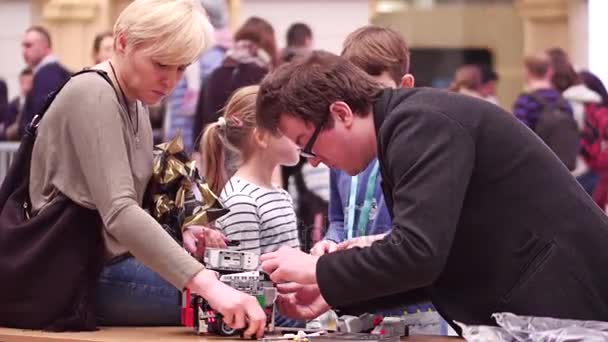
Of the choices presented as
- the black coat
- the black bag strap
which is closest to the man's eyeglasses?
the black coat

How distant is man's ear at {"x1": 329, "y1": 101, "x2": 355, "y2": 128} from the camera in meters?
3.22

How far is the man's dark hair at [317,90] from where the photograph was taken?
10.6 ft

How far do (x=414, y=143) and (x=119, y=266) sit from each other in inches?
41.6

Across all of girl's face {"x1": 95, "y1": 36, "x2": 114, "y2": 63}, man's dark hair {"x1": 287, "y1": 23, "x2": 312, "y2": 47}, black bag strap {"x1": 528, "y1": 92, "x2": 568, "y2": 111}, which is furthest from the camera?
man's dark hair {"x1": 287, "y1": 23, "x2": 312, "y2": 47}

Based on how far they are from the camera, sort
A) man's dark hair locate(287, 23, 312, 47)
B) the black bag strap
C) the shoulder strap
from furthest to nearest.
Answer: man's dark hair locate(287, 23, 312, 47) < the black bag strap < the shoulder strap

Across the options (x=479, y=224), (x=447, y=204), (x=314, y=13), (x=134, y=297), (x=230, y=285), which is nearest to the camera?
(x=447, y=204)

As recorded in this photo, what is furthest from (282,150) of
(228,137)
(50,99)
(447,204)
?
(447,204)

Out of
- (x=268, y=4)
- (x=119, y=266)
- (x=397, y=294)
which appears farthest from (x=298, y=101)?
(x=268, y=4)

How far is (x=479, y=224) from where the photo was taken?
3172 mm

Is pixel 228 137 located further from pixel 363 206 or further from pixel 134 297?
pixel 134 297

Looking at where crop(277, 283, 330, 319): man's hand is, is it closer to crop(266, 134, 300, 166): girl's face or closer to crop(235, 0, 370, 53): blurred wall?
crop(266, 134, 300, 166): girl's face

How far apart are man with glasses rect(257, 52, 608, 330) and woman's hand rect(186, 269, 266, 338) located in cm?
12

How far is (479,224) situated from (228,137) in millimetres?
1607

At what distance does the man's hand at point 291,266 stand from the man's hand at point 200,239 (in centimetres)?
52
